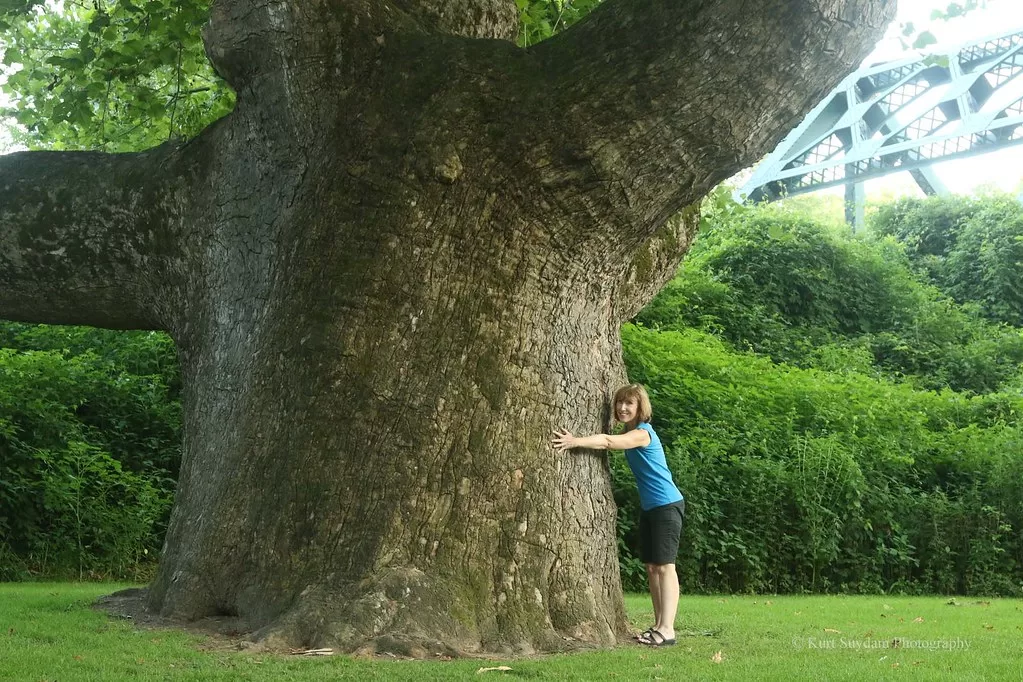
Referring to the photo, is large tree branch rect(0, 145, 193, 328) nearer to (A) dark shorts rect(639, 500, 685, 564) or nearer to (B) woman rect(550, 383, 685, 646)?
(B) woman rect(550, 383, 685, 646)

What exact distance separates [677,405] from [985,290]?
13239 millimetres

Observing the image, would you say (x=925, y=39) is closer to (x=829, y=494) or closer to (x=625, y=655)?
(x=625, y=655)

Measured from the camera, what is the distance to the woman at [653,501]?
6672 millimetres

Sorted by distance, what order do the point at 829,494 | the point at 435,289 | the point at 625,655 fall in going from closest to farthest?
the point at 625,655 → the point at 435,289 → the point at 829,494

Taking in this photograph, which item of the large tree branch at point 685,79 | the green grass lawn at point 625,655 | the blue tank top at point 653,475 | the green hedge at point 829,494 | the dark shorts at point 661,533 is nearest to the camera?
the green grass lawn at point 625,655

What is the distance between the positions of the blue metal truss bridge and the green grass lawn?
22.9 m

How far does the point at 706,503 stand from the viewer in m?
11.2

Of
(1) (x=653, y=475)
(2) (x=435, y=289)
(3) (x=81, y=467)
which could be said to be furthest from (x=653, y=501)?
(3) (x=81, y=467)

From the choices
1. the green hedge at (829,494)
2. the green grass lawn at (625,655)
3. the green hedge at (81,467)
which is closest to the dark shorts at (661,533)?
the green grass lawn at (625,655)

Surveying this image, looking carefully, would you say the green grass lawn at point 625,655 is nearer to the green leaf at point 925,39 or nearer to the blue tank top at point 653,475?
the blue tank top at point 653,475

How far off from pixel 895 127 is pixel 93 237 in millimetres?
29313

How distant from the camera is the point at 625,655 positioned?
19.2ft

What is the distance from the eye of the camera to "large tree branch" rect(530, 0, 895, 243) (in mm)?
5906

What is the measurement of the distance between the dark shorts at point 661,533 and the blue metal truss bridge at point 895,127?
77.0 ft
